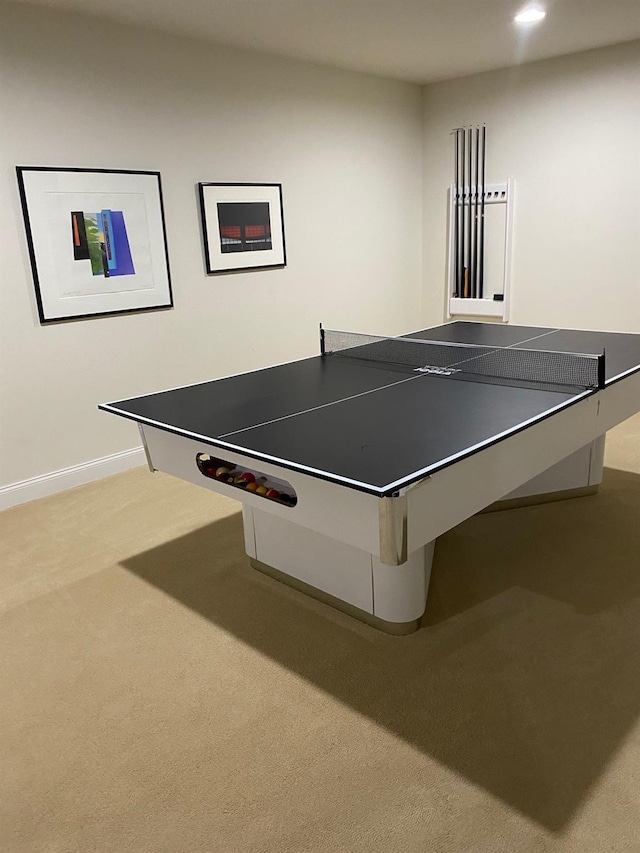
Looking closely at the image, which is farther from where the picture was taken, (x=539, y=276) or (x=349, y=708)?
(x=539, y=276)

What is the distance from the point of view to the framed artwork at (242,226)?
399 cm

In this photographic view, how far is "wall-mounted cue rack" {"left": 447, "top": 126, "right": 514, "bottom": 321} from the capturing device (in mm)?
5035

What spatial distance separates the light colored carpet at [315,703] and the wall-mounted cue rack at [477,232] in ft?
8.88

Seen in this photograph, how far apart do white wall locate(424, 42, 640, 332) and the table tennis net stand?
212 cm

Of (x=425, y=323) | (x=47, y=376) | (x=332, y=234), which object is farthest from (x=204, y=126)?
(x=425, y=323)

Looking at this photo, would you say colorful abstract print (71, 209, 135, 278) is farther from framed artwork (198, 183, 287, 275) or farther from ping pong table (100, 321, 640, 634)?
ping pong table (100, 321, 640, 634)

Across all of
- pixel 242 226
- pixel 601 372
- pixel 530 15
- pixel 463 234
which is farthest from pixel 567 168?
pixel 601 372

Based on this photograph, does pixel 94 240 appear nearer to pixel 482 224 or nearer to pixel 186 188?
pixel 186 188

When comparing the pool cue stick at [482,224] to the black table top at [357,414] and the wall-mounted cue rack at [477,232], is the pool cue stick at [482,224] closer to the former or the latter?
the wall-mounted cue rack at [477,232]

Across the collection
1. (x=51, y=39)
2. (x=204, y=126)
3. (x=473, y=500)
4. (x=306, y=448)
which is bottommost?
(x=473, y=500)

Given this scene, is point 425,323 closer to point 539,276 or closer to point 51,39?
point 539,276

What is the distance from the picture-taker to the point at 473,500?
1820mm

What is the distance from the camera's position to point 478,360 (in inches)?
112

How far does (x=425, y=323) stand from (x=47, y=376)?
3.27 m
